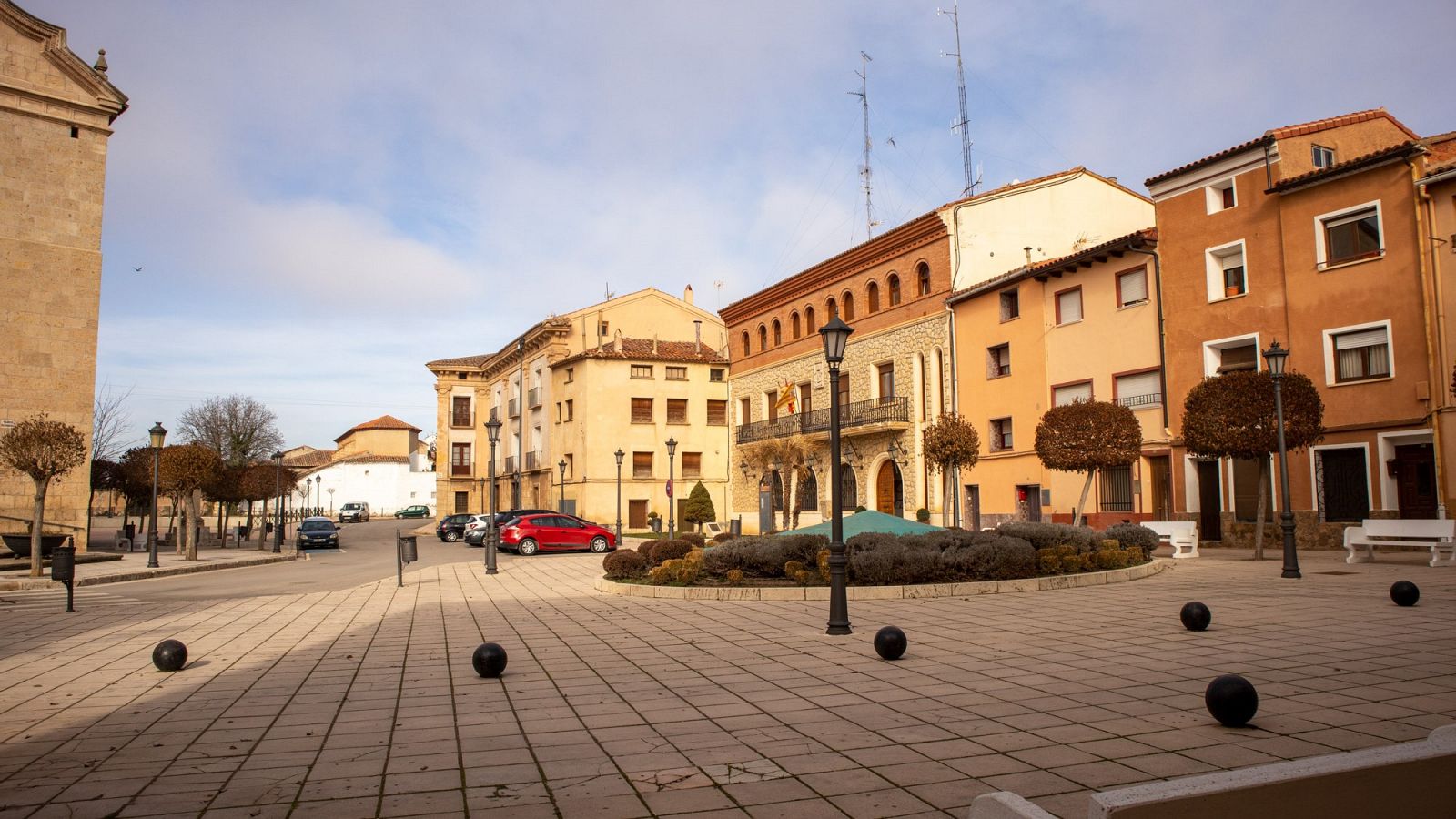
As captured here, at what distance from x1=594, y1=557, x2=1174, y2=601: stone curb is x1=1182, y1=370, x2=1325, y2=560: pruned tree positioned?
5.40 m

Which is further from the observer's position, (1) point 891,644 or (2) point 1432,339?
(2) point 1432,339

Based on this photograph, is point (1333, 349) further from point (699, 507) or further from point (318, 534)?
point (318, 534)

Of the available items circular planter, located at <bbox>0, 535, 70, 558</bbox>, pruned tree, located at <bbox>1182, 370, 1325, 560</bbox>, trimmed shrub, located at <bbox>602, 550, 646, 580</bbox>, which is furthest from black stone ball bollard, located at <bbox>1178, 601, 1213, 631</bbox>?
circular planter, located at <bbox>0, 535, 70, 558</bbox>

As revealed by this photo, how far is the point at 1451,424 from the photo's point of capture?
18.8m

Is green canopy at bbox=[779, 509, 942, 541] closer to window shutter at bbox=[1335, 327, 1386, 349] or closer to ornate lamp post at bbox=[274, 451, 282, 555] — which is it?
window shutter at bbox=[1335, 327, 1386, 349]

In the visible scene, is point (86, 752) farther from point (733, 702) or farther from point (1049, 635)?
point (1049, 635)

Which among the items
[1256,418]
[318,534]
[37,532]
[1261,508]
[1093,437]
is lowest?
[318,534]

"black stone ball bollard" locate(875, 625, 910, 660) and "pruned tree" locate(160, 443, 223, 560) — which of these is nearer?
"black stone ball bollard" locate(875, 625, 910, 660)

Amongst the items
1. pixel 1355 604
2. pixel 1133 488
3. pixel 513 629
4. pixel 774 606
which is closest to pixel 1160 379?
pixel 1133 488

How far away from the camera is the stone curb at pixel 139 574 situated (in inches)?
688

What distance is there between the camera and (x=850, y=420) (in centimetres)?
3556

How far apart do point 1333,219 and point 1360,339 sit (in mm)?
2831

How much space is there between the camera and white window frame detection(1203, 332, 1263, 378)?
22766mm

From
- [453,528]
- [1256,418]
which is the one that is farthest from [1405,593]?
[453,528]
